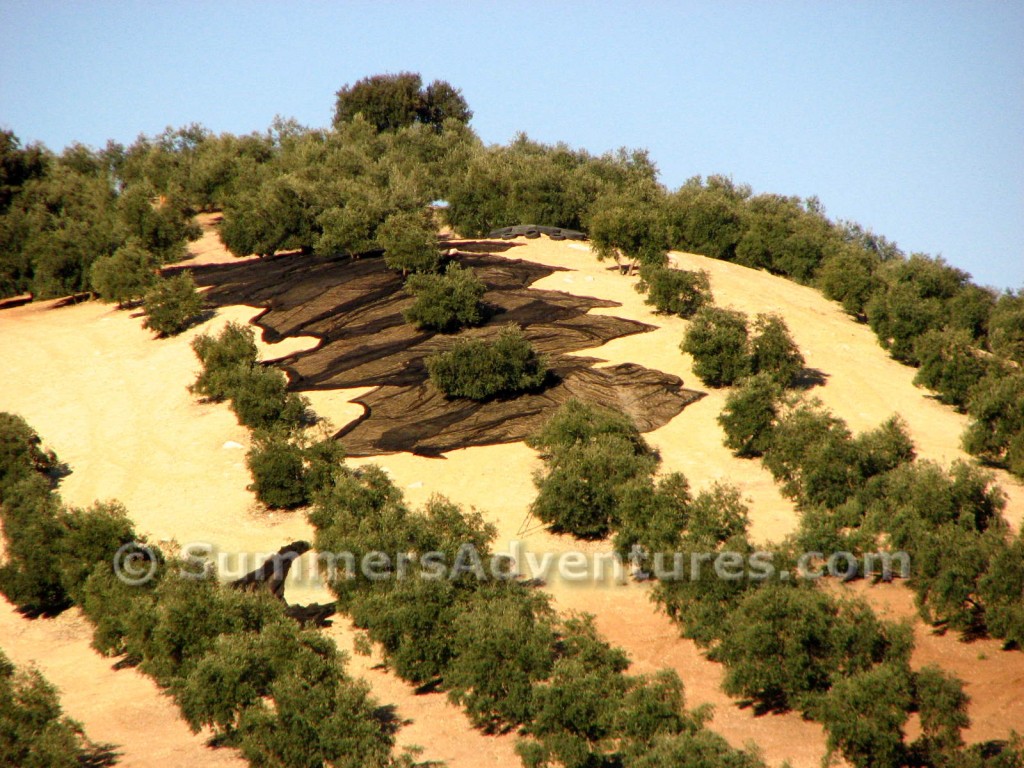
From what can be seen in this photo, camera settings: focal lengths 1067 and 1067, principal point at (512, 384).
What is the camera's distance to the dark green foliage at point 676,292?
2750 centimetres

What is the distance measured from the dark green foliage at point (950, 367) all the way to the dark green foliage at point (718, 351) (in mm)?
4265

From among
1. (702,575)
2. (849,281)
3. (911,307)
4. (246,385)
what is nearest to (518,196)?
(849,281)

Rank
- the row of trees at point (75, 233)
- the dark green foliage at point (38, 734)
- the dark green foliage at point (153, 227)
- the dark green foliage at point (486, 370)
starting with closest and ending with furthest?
the dark green foliage at point (38, 734) → the dark green foliage at point (486, 370) → the row of trees at point (75, 233) → the dark green foliage at point (153, 227)

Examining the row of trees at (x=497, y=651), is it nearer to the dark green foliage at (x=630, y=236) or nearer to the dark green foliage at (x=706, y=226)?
the dark green foliage at (x=630, y=236)

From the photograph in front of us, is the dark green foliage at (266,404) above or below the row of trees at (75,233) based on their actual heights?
below

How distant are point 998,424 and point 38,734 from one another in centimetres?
1675

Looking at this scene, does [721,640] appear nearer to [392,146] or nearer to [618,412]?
[618,412]

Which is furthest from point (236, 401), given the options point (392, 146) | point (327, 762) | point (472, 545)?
point (392, 146)

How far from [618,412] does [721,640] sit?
336 inches

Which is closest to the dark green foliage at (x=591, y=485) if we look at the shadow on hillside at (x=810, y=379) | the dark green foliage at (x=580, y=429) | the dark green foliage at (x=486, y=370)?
the dark green foliage at (x=580, y=429)

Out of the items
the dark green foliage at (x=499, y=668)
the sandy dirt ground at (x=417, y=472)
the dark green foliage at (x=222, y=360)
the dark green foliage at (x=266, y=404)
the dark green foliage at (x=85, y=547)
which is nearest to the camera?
the dark green foliage at (x=499, y=668)

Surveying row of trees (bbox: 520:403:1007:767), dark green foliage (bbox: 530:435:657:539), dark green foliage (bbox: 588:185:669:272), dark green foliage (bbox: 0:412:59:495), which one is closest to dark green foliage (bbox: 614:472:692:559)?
row of trees (bbox: 520:403:1007:767)

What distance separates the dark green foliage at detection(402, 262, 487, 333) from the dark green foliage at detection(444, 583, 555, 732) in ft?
48.0

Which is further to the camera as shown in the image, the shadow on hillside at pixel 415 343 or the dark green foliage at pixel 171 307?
the dark green foliage at pixel 171 307
